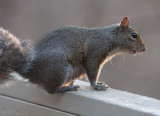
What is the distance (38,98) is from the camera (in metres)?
2.20

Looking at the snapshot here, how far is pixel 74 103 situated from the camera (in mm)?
2055

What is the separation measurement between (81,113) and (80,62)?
0.45m

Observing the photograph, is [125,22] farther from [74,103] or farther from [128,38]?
[74,103]

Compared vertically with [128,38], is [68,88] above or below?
below

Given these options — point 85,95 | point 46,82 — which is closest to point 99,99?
point 85,95

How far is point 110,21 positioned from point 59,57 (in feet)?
12.8

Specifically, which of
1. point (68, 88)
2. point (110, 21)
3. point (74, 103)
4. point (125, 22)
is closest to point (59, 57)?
point (68, 88)

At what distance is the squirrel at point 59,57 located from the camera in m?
2.18

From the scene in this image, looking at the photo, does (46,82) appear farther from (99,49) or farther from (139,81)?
(139,81)

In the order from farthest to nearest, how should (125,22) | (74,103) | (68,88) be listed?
(125,22), (68,88), (74,103)

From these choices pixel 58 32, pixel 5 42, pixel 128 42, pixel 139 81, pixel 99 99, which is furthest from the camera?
pixel 139 81

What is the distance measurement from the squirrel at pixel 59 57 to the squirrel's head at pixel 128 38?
49 millimetres

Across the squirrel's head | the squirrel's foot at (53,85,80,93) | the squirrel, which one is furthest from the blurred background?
the squirrel's foot at (53,85,80,93)

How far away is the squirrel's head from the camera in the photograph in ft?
8.43
